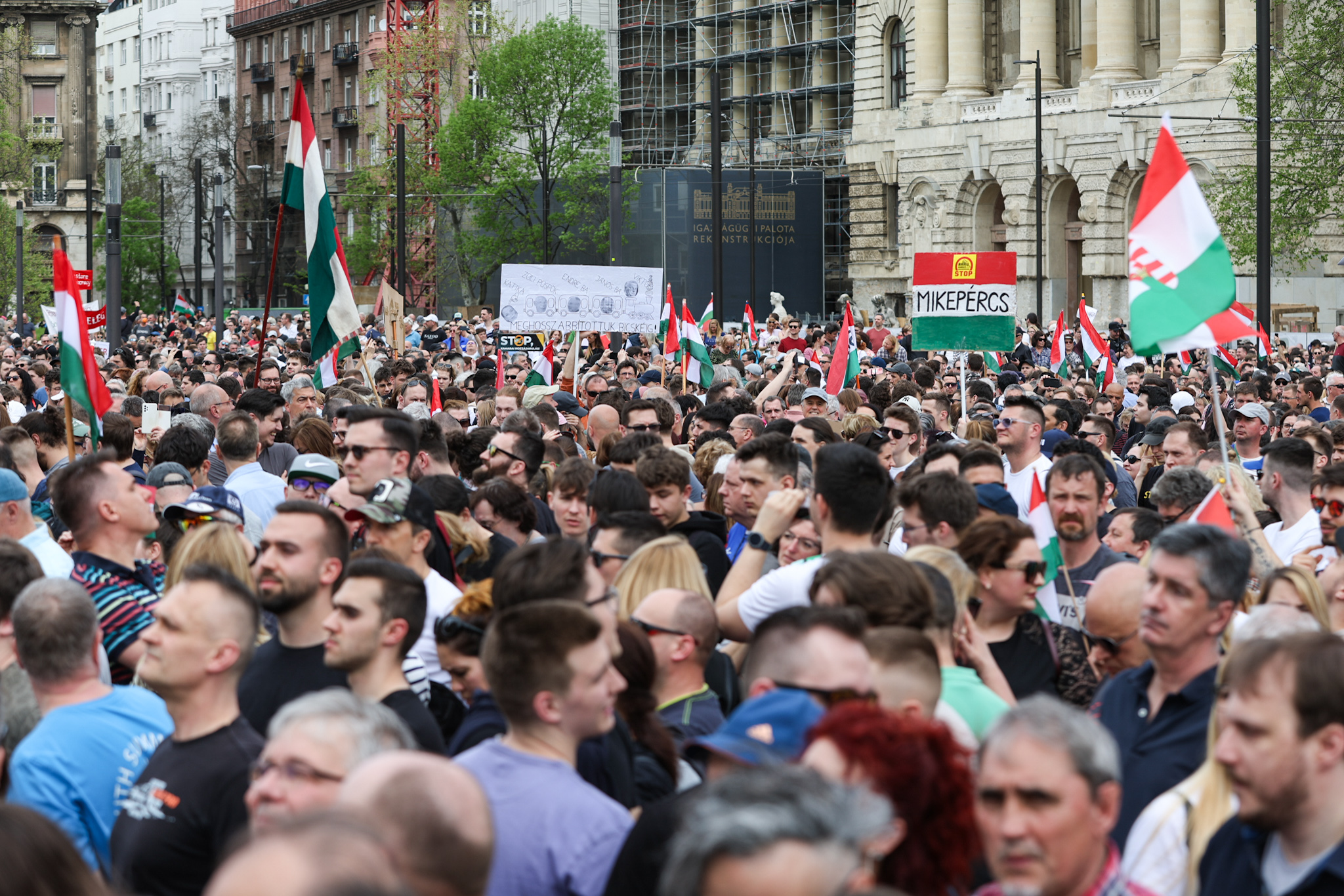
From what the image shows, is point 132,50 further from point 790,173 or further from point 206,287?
point 790,173

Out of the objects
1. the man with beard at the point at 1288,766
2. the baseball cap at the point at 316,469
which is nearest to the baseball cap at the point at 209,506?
the baseball cap at the point at 316,469

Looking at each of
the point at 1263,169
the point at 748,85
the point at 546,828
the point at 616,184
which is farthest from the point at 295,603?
the point at 748,85

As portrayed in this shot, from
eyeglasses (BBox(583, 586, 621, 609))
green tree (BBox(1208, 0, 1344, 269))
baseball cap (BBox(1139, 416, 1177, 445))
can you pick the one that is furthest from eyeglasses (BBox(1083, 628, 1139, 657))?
green tree (BBox(1208, 0, 1344, 269))

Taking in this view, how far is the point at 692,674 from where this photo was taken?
5348 mm

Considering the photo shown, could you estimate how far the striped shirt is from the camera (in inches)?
239

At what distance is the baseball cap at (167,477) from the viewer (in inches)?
345

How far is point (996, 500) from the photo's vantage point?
26.1ft

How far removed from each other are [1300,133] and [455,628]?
3110 centimetres

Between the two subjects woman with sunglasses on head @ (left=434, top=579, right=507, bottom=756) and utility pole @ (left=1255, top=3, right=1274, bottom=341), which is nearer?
woman with sunglasses on head @ (left=434, top=579, right=507, bottom=756)

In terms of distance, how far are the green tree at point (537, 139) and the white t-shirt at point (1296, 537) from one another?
1879 inches

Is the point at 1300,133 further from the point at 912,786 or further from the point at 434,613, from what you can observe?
the point at 912,786

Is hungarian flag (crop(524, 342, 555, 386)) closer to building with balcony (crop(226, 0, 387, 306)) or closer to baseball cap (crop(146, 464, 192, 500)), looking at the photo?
baseball cap (crop(146, 464, 192, 500))

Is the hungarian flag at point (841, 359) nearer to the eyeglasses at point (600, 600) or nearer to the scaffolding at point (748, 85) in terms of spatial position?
the eyeglasses at point (600, 600)

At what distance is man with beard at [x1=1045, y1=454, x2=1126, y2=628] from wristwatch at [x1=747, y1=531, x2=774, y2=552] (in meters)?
1.74
